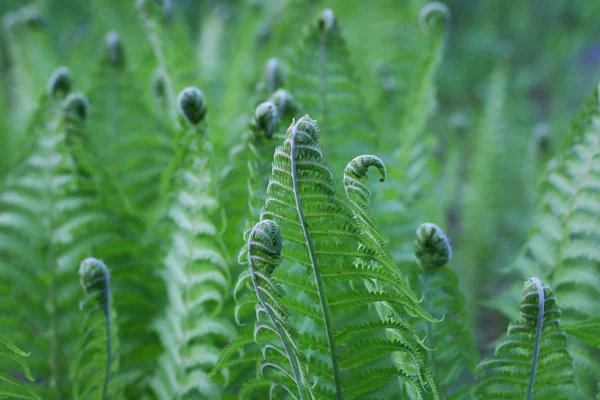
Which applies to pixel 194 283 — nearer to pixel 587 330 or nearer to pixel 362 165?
pixel 362 165

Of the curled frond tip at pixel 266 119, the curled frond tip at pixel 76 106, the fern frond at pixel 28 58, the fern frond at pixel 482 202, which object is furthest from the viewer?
the fern frond at pixel 482 202

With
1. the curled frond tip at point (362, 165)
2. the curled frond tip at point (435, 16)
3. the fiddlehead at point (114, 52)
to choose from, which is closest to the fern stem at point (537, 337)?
the curled frond tip at point (362, 165)

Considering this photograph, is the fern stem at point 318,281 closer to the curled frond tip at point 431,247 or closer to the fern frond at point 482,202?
the curled frond tip at point 431,247

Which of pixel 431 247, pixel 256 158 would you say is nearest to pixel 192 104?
pixel 256 158

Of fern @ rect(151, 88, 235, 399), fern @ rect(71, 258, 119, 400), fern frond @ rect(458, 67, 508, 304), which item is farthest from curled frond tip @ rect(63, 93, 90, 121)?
fern frond @ rect(458, 67, 508, 304)

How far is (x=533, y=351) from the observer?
2.72 feet

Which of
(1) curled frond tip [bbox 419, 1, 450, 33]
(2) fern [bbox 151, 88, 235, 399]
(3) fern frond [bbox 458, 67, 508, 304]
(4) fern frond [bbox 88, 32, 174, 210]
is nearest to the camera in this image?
(2) fern [bbox 151, 88, 235, 399]

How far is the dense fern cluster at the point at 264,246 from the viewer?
0.78 m

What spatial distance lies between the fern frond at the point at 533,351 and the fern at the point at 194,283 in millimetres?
455

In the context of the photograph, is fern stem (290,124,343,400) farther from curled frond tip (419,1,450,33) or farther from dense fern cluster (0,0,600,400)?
curled frond tip (419,1,450,33)

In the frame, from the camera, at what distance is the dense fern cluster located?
0.78 metres

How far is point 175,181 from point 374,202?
0.42 meters

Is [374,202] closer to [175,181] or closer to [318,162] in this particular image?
[175,181]

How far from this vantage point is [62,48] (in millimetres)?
2818
